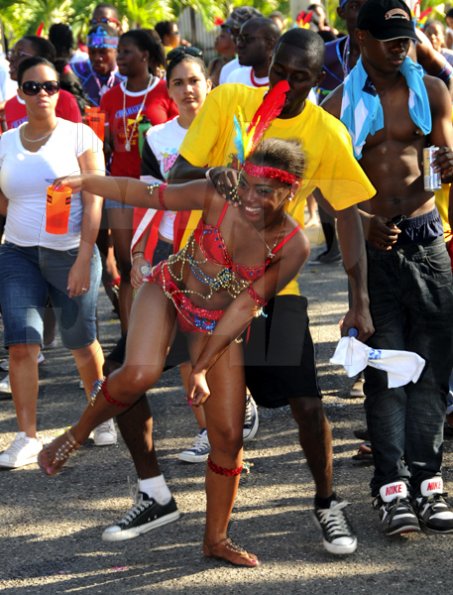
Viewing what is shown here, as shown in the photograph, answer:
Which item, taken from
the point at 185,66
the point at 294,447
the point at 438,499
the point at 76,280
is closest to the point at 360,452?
the point at 294,447

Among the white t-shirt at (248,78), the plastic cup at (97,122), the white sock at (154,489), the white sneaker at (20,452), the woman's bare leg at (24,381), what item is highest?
the white t-shirt at (248,78)

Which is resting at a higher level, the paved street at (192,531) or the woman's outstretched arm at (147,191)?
the woman's outstretched arm at (147,191)

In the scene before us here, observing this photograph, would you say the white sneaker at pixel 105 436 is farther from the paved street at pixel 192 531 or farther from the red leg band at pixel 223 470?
the red leg band at pixel 223 470

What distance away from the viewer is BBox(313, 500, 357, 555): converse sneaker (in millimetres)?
4449

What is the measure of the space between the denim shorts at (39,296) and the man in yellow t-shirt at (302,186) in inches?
57.7

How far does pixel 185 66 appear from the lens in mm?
6105

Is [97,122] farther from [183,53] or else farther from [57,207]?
[57,207]

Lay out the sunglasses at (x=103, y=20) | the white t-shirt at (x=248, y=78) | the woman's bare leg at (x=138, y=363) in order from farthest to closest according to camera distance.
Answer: the sunglasses at (x=103, y=20) → the white t-shirt at (x=248, y=78) → the woman's bare leg at (x=138, y=363)

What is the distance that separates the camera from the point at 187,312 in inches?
169

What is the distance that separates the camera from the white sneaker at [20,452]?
5.66 meters

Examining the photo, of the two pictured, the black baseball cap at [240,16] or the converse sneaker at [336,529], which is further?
the black baseball cap at [240,16]

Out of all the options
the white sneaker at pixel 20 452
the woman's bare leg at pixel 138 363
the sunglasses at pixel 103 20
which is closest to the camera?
the woman's bare leg at pixel 138 363

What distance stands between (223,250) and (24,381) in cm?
191

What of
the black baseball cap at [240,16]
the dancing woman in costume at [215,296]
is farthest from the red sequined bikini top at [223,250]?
the black baseball cap at [240,16]
